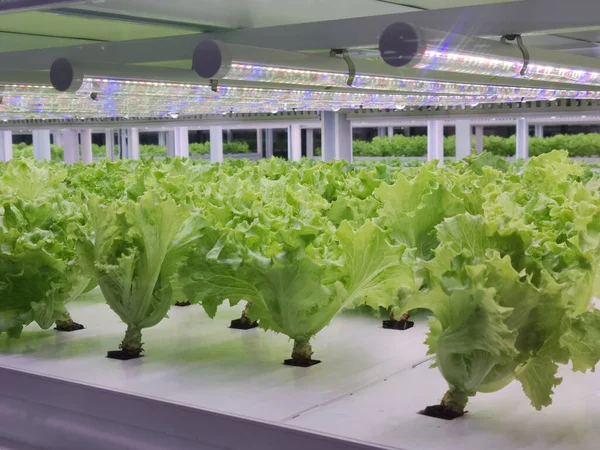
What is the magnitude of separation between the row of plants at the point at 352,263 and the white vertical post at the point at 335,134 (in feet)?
17.2

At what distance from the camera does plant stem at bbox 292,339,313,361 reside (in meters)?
2.39

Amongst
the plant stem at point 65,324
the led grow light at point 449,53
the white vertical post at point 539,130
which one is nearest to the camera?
the led grow light at point 449,53

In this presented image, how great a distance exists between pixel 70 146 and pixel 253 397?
10537 millimetres

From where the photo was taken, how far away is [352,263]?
7.23ft

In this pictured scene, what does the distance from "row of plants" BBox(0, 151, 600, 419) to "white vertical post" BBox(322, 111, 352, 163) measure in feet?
17.2

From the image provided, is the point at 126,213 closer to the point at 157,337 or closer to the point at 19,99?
the point at 157,337

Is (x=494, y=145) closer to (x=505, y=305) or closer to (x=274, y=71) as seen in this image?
(x=274, y=71)

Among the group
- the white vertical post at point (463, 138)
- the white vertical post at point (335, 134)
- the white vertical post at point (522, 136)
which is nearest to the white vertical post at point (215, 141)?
the white vertical post at point (463, 138)

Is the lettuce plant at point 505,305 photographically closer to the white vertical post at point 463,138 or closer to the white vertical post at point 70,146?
the white vertical post at point 463,138

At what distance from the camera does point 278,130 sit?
15.2m

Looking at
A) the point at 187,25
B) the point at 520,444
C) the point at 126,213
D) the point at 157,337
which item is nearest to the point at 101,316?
the point at 157,337

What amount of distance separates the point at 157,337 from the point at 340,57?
5.26 feet

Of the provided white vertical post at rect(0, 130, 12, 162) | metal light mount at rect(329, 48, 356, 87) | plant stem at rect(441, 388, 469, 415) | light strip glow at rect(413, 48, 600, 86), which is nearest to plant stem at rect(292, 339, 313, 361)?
plant stem at rect(441, 388, 469, 415)

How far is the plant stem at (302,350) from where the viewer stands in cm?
239
